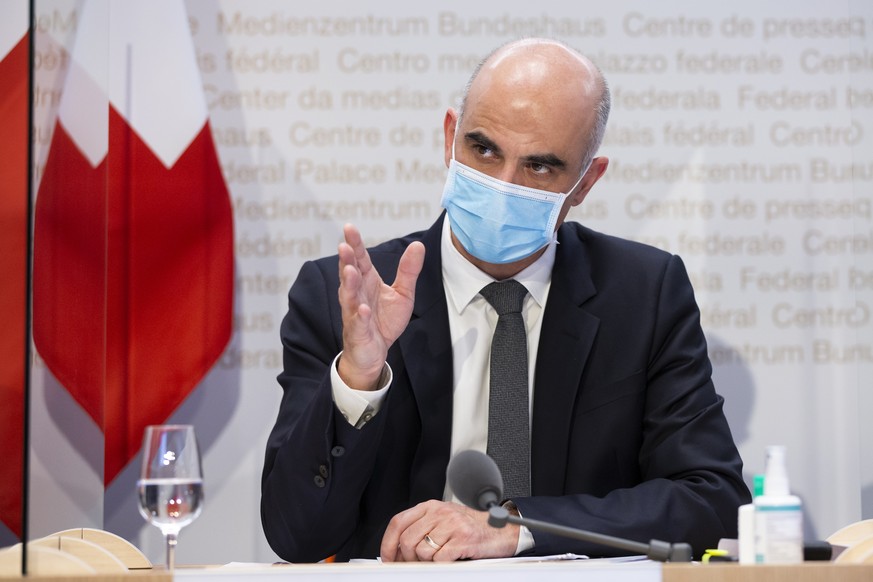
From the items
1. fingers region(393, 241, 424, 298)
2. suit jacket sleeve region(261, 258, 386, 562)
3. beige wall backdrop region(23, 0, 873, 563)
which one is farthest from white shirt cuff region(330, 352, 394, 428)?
beige wall backdrop region(23, 0, 873, 563)

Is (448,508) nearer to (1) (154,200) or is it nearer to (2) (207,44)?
(1) (154,200)

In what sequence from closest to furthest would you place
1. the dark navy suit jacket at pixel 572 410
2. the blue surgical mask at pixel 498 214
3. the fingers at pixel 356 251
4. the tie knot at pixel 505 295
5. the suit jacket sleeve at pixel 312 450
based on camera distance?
the fingers at pixel 356 251 → the suit jacket sleeve at pixel 312 450 → the dark navy suit jacket at pixel 572 410 → the blue surgical mask at pixel 498 214 → the tie knot at pixel 505 295

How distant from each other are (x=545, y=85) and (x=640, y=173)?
1.29 metres

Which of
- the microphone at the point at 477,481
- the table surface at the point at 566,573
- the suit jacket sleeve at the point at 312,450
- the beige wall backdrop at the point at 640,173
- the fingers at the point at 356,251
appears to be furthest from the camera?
the beige wall backdrop at the point at 640,173

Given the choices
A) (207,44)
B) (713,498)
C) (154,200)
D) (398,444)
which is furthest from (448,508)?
(207,44)

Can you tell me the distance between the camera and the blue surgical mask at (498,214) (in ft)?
7.36

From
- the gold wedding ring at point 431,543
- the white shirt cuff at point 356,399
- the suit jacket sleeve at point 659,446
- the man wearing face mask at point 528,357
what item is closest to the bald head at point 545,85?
the man wearing face mask at point 528,357

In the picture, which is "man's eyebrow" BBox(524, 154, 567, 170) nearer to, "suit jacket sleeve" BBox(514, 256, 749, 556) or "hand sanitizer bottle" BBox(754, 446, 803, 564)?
"suit jacket sleeve" BBox(514, 256, 749, 556)

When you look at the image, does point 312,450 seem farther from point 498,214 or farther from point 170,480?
point 498,214

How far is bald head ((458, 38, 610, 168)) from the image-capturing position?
2.27m

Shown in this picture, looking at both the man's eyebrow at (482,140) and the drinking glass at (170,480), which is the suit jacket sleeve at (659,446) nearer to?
the man's eyebrow at (482,140)

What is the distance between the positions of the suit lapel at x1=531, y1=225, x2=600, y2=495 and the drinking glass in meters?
0.99

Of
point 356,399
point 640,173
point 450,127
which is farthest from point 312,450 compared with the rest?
point 640,173

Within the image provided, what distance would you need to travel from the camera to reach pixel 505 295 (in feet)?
7.75
